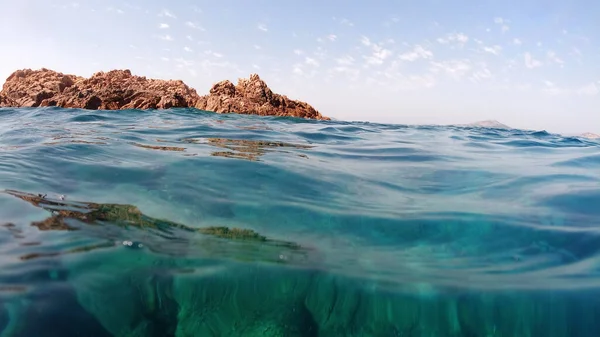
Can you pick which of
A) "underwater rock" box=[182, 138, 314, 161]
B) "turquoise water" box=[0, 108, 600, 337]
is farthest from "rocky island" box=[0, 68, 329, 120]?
"turquoise water" box=[0, 108, 600, 337]

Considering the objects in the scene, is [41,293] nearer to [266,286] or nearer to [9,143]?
[266,286]

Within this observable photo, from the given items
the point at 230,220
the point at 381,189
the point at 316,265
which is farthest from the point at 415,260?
the point at 381,189

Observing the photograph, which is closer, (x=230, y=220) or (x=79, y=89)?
(x=230, y=220)

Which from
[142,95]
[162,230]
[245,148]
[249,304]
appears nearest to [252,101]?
[142,95]

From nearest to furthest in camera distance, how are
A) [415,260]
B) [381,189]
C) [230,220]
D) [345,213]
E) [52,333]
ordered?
1. [52,333]
2. [415,260]
3. [230,220]
4. [345,213]
5. [381,189]

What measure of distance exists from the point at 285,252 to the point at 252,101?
707 inches

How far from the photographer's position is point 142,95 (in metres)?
20.9

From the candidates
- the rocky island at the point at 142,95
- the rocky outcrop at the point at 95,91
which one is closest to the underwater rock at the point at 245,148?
the rocky island at the point at 142,95

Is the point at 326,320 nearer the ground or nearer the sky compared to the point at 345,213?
nearer the ground

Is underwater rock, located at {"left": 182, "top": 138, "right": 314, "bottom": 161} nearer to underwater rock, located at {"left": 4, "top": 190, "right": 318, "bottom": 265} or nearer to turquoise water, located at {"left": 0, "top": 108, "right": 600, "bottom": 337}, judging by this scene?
turquoise water, located at {"left": 0, "top": 108, "right": 600, "bottom": 337}

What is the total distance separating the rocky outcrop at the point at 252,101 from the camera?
19000 mm

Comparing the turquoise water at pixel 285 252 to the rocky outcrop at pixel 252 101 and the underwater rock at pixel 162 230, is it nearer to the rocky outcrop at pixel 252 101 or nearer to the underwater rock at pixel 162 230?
the underwater rock at pixel 162 230

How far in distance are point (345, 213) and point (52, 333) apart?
212 centimetres

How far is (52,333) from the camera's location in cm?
163
